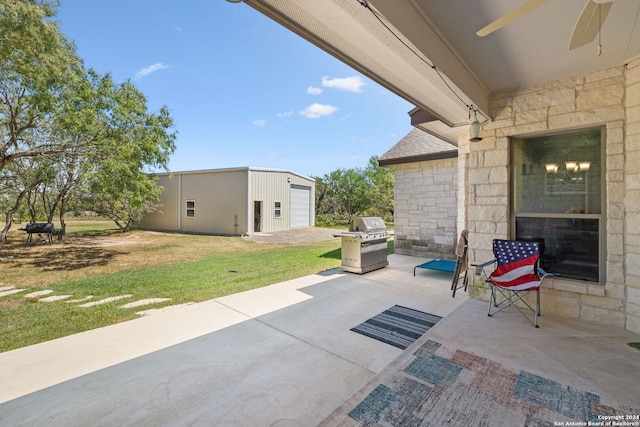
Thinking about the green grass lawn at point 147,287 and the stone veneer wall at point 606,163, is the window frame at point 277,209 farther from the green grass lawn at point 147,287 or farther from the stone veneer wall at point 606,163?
the stone veneer wall at point 606,163

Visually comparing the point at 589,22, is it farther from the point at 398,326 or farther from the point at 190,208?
the point at 190,208

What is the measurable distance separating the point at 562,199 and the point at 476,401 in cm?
306

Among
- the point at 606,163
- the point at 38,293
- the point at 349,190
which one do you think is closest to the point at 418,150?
the point at 606,163

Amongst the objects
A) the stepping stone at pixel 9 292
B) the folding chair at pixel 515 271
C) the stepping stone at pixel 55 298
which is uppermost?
the folding chair at pixel 515 271

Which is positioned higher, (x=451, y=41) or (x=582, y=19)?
(x=451, y=41)

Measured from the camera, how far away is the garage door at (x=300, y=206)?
16.1 meters

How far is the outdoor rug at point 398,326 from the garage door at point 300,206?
42.2 ft

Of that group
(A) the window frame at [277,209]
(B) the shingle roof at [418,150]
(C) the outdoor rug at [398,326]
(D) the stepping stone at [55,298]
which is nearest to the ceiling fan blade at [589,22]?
(C) the outdoor rug at [398,326]

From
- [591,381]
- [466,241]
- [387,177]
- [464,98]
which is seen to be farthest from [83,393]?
[387,177]

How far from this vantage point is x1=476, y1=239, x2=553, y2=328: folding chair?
3.18 meters

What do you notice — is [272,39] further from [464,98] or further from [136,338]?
[136,338]

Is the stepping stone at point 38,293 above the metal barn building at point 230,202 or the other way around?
the other way around

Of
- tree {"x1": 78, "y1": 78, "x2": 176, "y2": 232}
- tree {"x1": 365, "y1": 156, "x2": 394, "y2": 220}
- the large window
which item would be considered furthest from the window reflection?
tree {"x1": 365, "y1": 156, "x2": 394, "y2": 220}

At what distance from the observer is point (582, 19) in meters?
1.78
